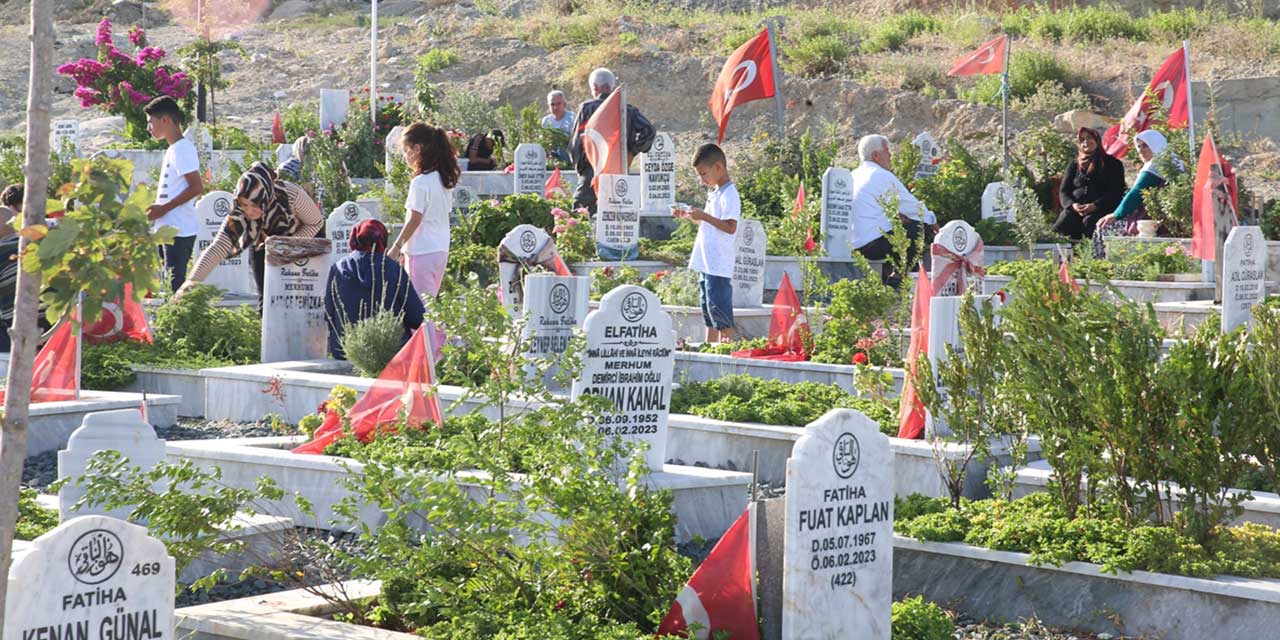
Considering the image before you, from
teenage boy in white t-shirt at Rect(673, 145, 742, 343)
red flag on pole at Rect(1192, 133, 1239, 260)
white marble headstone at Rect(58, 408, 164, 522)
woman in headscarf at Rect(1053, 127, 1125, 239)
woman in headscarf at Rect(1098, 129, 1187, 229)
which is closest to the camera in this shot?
white marble headstone at Rect(58, 408, 164, 522)

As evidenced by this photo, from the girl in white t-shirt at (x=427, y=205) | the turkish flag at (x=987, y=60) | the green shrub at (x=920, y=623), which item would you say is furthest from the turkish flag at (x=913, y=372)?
the turkish flag at (x=987, y=60)

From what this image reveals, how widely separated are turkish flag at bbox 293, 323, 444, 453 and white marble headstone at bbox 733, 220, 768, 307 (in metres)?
5.65

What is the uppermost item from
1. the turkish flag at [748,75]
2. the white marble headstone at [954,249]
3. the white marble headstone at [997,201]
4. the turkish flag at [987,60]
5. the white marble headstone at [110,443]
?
the turkish flag at [987,60]

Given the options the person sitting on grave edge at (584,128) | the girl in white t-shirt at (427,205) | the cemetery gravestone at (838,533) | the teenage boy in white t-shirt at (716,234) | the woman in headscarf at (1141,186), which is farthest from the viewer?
the person sitting on grave edge at (584,128)

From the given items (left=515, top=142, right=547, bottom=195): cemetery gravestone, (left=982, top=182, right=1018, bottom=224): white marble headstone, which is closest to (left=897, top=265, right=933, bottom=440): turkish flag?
(left=982, top=182, right=1018, bottom=224): white marble headstone

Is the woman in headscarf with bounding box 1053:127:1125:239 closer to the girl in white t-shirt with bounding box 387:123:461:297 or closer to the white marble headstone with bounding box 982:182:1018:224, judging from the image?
the white marble headstone with bounding box 982:182:1018:224

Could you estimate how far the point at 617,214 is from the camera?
53.8ft

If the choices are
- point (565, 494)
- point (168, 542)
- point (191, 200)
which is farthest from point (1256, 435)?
point (191, 200)

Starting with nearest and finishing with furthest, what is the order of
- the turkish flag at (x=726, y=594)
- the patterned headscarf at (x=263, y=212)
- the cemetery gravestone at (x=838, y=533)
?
1. the cemetery gravestone at (x=838, y=533)
2. the turkish flag at (x=726, y=594)
3. the patterned headscarf at (x=263, y=212)

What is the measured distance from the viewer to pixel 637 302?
773cm

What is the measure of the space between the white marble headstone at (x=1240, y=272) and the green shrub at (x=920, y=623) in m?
5.90

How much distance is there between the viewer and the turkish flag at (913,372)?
8.88m

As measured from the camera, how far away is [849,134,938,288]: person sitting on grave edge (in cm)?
1358

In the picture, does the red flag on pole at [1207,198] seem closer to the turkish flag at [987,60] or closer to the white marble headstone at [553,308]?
the white marble headstone at [553,308]
